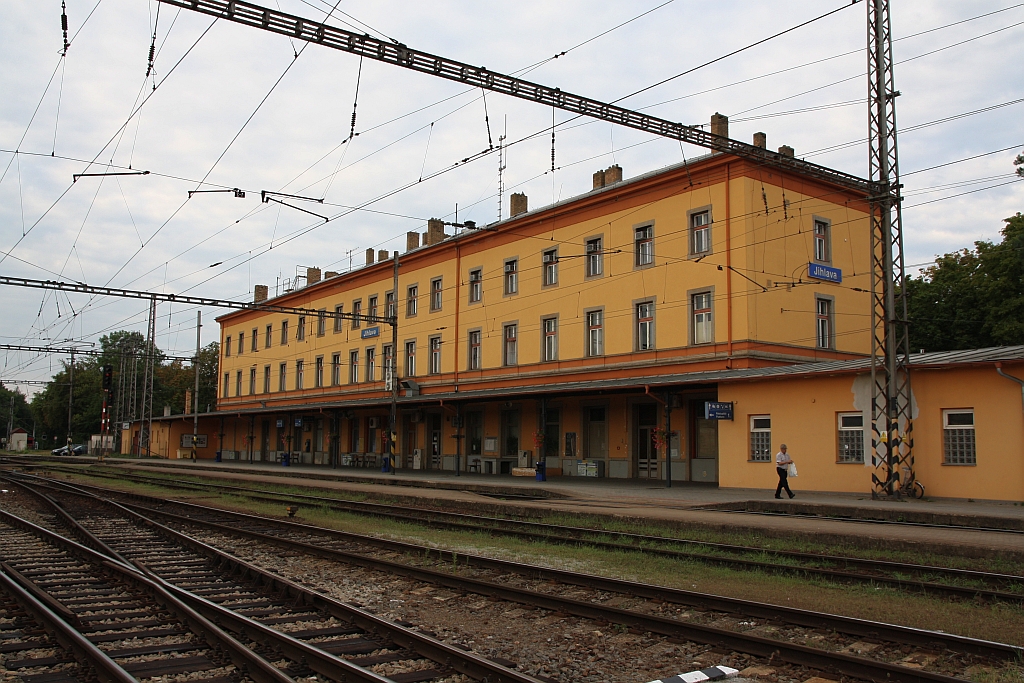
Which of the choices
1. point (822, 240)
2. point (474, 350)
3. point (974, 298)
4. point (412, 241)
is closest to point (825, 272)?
point (822, 240)

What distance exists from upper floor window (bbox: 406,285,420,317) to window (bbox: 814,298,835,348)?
20.0 metres

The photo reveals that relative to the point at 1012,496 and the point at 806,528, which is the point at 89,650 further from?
the point at 1012,496

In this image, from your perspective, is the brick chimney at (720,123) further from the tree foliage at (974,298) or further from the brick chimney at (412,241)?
the brick chimney at (412,241)

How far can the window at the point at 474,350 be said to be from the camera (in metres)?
37.1

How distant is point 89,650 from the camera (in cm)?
645

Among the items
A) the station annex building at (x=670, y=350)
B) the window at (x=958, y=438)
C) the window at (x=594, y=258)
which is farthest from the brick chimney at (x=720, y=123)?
the window at (x=958, y=438)

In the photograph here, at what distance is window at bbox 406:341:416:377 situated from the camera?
41.5 meters

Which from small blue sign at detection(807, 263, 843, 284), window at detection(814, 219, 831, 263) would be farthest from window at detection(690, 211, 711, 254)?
window at detection(814, 219, 831, 263)

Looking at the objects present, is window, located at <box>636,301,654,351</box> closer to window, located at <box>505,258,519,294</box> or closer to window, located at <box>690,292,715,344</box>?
window, located at <box>690,292,715,344</box>

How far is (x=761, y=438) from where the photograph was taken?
22750mm

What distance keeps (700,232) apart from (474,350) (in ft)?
43.6

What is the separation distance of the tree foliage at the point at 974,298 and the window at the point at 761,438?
16.5 meters

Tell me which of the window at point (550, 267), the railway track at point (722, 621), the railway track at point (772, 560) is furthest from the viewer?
the window at point (550, 267)

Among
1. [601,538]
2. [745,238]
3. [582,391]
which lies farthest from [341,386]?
[601,538]
